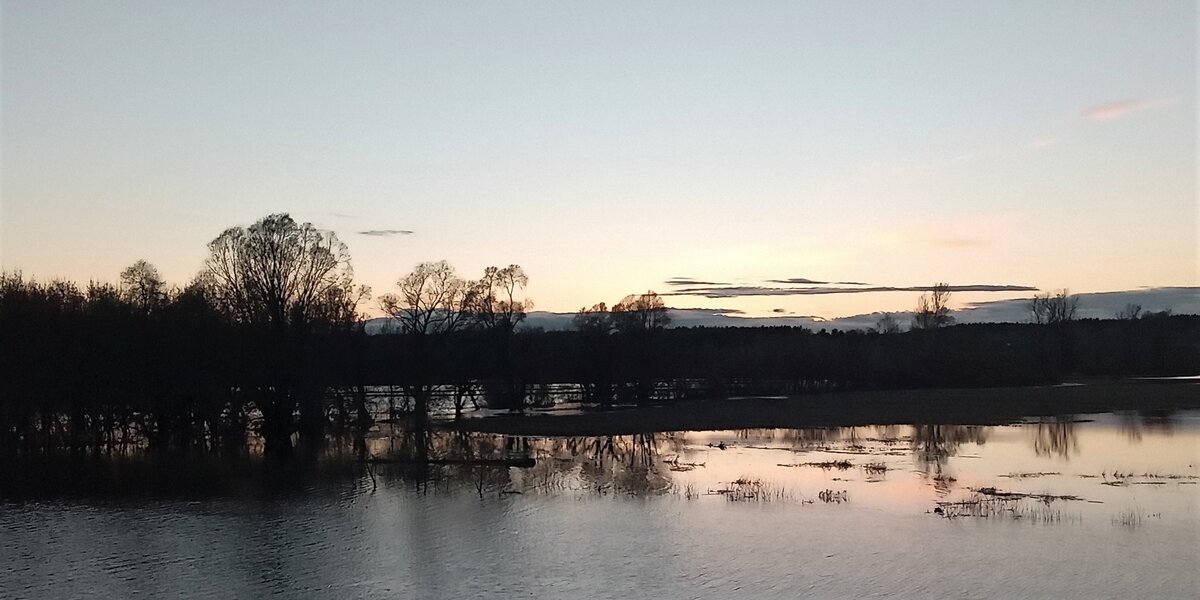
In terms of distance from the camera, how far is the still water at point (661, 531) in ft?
63.1

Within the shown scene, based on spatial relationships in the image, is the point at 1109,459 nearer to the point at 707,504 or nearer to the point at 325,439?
the point at 707,504

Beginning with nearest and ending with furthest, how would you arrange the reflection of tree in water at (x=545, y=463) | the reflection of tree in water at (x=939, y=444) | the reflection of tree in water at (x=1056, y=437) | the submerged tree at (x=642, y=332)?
the reflection of tree in water at (x=939, y=444), the reflection of tree in water at (x=545, y=463), the reflection of tree in water at (x=1056, y=437), the submerged tree at (x=642, y=332)

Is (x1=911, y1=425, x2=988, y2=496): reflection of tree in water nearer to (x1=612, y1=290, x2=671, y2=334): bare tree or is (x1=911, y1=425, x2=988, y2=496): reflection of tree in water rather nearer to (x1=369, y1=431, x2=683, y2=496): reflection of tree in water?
(x1=369, y1=431, x2=683, y2=496): reflection of tree in water

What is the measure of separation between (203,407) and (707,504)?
35.4m

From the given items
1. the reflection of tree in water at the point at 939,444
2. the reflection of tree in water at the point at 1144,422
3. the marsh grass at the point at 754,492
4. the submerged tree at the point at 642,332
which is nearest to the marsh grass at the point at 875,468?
the reflection of tree in water at the point at 939,444

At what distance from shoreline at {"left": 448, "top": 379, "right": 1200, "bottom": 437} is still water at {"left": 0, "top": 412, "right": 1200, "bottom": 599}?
1677cm

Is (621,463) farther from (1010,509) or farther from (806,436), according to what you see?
(1010,509)

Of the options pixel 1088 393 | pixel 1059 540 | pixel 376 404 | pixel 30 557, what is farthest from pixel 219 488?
pixel 1088 393

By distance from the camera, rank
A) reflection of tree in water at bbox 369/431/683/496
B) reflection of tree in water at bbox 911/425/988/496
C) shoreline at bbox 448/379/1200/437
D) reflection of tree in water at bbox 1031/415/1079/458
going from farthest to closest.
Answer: shoreline at bbox 448/379/1200/437 → reflection of tree in water at bbox 1031/415/1079/458 → reflection of tree in water at bbox 369/431/683/496 → reflection of tree in water at bbox 911/425/988/496

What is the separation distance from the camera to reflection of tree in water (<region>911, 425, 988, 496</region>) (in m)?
33.3

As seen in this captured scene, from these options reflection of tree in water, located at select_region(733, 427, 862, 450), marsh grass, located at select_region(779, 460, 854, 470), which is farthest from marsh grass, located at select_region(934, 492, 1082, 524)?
reflection of tree in water, located at select_region(733, 427, 862, 450)

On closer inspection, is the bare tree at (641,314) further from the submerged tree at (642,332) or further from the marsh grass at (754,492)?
the marsh grass at (754,492)

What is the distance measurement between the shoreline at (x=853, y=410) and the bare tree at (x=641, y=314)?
17262 millimetres

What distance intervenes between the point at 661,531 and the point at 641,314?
7684cm
